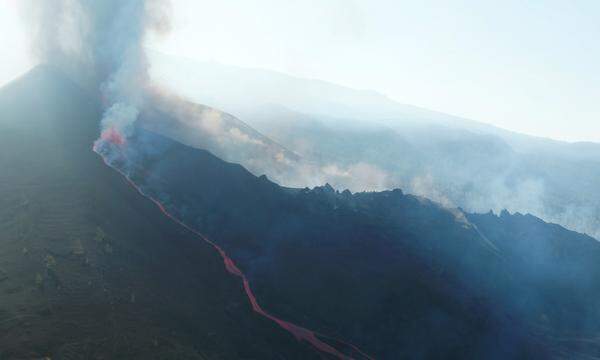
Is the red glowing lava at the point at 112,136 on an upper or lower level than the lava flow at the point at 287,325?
upper

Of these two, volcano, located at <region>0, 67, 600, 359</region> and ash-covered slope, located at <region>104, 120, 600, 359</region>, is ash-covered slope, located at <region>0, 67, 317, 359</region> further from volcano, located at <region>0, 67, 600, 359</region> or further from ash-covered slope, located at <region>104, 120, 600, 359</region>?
ash-covered slope, located at <region>104, 120, 600, 359</region>

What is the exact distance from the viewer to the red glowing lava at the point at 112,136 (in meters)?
66.1

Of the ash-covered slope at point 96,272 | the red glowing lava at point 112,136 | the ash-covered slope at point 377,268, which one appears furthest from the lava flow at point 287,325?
the red glowing lava at point 112,136

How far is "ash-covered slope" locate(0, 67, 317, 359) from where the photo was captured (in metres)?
31.5

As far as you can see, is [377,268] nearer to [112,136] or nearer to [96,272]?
[96,272]

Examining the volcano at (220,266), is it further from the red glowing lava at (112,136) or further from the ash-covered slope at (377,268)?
the red glowing lava at (112,136)

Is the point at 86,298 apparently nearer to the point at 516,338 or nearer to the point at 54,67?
the point at 516,338

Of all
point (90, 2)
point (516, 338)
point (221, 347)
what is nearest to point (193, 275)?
point (221, 347)

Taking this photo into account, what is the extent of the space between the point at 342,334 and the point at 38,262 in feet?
91.4

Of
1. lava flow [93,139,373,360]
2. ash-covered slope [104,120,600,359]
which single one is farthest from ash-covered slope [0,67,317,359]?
ash-covered slope [104,120,600,359]

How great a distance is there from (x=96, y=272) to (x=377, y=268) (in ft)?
100

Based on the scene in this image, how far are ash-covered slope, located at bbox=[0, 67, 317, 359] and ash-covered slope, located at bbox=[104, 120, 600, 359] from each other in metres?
5.94

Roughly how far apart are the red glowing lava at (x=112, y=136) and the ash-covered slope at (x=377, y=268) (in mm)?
1570

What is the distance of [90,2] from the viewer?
82312 mm
